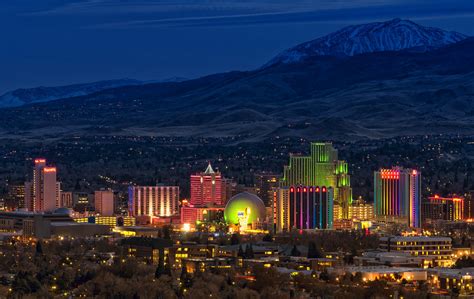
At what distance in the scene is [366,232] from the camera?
76500 mm

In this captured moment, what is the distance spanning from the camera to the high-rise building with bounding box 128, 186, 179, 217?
3627 inches

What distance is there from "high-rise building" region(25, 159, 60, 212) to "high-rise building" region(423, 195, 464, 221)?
63.8ft

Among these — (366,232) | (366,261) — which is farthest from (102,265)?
(366,232)

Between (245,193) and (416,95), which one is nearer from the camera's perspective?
(245,193)

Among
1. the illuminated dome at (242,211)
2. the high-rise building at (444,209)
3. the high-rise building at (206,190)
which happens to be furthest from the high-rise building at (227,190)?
the high-rise building at (444,209)

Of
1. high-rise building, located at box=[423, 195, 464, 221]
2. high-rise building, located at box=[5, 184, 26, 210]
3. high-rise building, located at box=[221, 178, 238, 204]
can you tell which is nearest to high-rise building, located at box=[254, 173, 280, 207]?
high-rise building, located at box=[221, 178, 238, 204]

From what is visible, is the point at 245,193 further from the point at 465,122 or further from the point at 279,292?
the point at 465,122

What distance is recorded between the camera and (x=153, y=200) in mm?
92625

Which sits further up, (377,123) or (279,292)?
(377,123)

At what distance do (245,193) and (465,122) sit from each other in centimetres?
8025

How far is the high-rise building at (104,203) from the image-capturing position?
299ft

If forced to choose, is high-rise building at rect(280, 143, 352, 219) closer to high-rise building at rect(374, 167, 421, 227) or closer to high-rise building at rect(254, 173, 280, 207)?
high-rise building at rect(254, 173, 280, 207)

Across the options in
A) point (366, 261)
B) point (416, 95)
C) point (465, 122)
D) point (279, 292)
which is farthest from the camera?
point (416, 95)

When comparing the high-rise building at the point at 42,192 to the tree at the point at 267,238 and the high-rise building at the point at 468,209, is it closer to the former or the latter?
the tree at the point at 267,238
